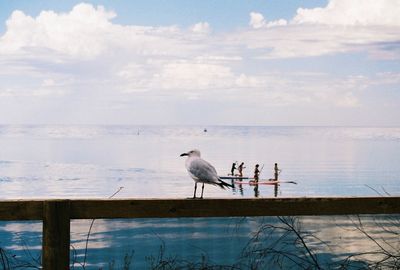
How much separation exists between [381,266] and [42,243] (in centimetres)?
186

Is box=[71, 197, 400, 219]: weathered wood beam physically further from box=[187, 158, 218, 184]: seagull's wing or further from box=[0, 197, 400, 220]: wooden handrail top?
box=[187, 158, 218, 184]: seagull's wing

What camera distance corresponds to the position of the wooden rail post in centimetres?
353

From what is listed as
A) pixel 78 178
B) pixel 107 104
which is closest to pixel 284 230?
pixel 78 178

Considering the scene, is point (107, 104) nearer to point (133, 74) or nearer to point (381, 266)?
point (133, 74)

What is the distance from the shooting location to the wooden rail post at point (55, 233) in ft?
11.6

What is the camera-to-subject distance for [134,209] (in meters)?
3.59

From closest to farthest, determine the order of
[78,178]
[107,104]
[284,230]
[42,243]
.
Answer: [42,243] → [284,230] → [78,178] → [107,104]

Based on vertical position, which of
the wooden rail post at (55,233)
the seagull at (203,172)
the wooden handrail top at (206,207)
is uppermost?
the seagull at (203,172)

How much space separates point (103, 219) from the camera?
3.61 metres

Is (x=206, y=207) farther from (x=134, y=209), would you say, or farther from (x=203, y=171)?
(x=203, y=171)

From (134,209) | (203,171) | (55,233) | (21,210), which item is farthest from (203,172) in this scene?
(21,210)

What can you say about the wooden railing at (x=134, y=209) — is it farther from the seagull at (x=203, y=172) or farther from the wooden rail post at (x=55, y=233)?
the seagull at (x=203, y=172)

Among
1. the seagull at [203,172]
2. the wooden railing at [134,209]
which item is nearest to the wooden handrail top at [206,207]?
the wooden railing at [134,209]

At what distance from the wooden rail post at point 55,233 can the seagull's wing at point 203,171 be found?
3.92ft
